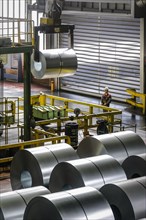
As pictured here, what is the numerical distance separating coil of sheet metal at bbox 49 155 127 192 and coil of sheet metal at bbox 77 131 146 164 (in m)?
1.76

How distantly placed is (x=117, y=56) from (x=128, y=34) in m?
1.44

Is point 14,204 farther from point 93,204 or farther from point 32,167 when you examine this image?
point 32,167

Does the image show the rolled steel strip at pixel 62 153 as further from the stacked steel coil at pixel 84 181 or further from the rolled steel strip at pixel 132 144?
the rolled steel strip at pixel 132 144

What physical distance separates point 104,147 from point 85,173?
98.3 inches

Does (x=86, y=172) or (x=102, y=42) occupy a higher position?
(x=102, y=42)

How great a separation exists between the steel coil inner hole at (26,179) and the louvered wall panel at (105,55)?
15810 millimetres

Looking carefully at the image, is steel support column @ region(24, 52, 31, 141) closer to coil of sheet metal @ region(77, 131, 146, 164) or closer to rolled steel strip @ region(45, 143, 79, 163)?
coil of sheet metal @ region(77, 131, 146, 164)

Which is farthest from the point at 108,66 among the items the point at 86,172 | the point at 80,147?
the point at 86,172

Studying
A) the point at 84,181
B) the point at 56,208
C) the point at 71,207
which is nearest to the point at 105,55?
the point at 84,181

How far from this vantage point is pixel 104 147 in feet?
60.6

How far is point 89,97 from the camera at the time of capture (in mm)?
34906

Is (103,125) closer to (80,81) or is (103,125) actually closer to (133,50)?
(133,50)

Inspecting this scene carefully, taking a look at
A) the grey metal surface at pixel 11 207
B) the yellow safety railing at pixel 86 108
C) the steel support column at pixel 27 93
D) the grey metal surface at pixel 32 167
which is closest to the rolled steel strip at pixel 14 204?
the grey metal surface at pixel 11 207

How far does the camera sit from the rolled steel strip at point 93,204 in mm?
13805
